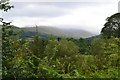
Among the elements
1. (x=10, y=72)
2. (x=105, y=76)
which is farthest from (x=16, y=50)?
(x=105, y=76)

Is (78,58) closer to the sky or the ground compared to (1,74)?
closer to the ground

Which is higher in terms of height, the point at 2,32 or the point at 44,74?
the point at 2,32

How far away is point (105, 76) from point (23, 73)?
172 centimetres

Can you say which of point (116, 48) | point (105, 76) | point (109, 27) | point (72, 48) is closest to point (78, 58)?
point (72, 48)

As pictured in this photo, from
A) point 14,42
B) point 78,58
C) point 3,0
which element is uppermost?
point 3,0

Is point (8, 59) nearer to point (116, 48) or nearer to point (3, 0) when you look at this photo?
point (3, 0)

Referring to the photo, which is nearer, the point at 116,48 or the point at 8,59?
the point at 8,59

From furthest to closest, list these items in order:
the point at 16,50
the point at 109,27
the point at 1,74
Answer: the point at 109,27 → the point at 16,50 → the point at 1,74

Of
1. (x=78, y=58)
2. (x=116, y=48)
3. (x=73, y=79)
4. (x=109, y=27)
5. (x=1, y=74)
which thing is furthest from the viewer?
(x=109, y=27)

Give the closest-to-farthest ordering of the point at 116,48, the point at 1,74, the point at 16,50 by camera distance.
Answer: the point at 1,74 < the point at 16,50 < the point at 116,48

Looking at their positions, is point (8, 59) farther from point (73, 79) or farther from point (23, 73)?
point (73, 79)

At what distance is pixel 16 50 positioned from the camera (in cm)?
438

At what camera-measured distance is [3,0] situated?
12.8ft

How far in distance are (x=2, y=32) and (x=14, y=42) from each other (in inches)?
14.3
